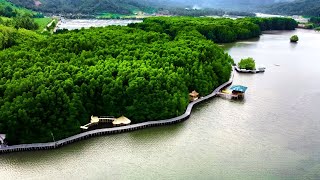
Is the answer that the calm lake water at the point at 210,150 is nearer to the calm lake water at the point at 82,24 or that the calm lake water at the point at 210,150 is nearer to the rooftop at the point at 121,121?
the rooftop at the point at 121,121

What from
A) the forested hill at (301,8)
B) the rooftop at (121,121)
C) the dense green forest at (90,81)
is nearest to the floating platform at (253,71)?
the dense green forest at (90,81)

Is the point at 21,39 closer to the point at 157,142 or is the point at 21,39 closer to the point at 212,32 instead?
the point at 157,142

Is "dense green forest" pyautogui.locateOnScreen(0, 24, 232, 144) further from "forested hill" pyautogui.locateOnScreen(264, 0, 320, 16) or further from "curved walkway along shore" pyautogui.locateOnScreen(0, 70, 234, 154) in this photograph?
"forested hill" pyautogui.locateOnScreen(264, 0, 320, 16)

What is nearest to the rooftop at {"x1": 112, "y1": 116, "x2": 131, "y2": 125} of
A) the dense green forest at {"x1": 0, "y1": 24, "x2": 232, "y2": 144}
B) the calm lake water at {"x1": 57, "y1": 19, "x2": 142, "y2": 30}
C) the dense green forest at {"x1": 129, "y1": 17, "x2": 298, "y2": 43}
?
the dense green forest at {"x1": 0, "y1": 24, "x2": 232, "y2": 144}

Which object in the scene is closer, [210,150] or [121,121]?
[210,150]

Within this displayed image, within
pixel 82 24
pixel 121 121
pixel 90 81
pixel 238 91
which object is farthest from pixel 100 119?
pixel 82 24

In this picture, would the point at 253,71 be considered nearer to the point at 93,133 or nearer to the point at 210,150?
the point at 210,150

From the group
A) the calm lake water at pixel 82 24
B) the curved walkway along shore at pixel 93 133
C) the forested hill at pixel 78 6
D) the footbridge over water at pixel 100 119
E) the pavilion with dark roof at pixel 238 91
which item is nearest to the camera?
the curved walkway along shore at pixel 93 133

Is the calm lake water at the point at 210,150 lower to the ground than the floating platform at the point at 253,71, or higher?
lower

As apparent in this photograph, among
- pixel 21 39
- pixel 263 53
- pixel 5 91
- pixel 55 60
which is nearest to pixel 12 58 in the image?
pixel 55 60
